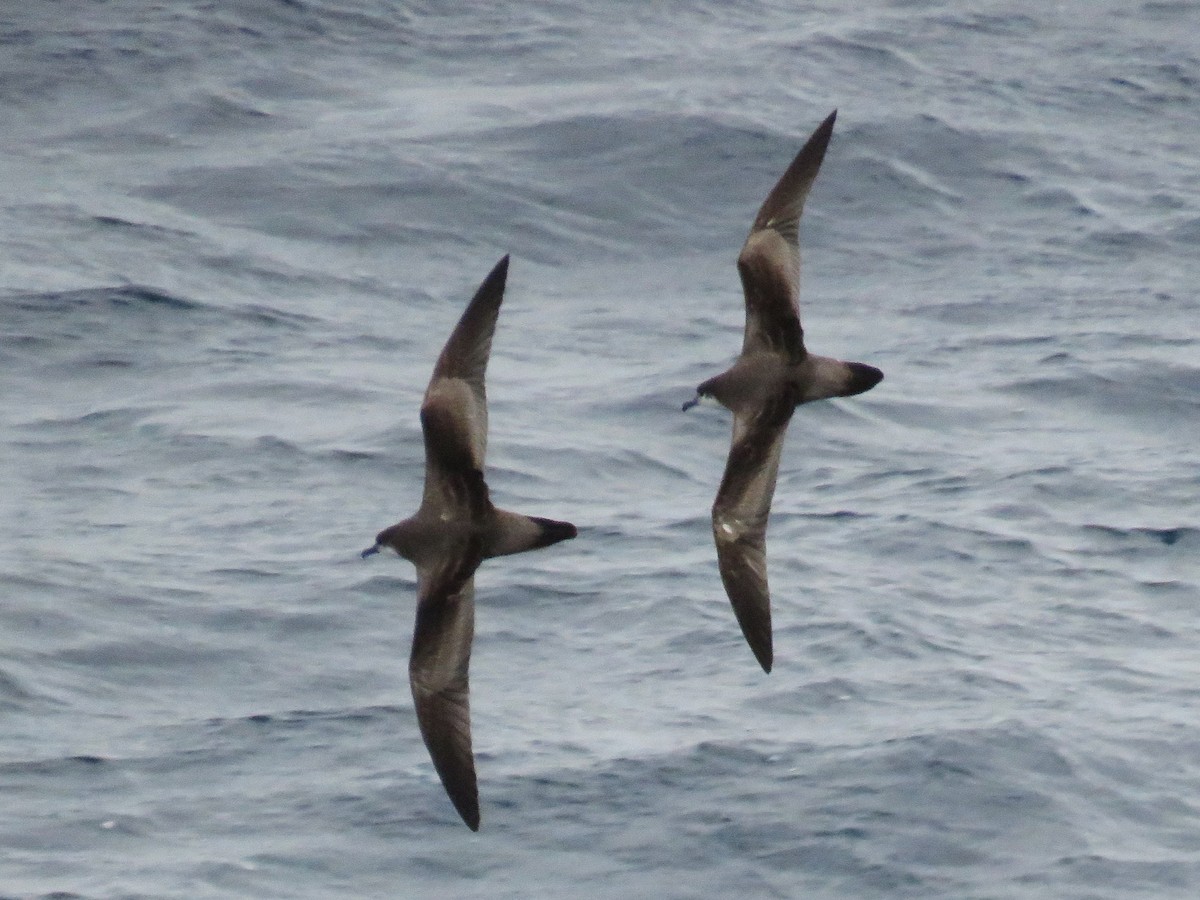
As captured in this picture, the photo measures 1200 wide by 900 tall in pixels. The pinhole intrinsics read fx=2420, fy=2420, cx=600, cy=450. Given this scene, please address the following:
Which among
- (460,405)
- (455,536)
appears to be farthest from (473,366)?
(455,536)

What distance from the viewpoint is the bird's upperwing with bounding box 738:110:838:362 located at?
9375 millimetres

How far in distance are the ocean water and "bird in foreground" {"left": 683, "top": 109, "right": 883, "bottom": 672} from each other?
2.88 m

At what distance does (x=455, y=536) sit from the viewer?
884 cm

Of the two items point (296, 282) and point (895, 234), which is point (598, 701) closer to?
point (296, 282)

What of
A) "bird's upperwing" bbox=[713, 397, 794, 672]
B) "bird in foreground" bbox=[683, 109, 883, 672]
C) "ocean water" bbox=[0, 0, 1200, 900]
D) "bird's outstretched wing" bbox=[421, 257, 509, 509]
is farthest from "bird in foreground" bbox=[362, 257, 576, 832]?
"ocean water" bbox=[0, 0, 1200, 900]

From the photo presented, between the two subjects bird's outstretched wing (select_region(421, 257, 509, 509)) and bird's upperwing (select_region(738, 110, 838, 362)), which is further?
bird's upperwing (select_region(738, 110, 838, 362))

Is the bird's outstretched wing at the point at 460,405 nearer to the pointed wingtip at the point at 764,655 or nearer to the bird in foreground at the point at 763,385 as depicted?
the bird in foreground at the point at 763,385

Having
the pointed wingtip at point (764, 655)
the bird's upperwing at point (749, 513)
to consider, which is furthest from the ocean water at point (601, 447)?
the pointed wingtip at point (764, 655)

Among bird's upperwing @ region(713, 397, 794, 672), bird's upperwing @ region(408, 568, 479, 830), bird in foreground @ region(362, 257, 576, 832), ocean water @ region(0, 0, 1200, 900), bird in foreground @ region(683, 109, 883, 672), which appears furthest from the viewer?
ocean water @ region(0, 0, 1200, 900)

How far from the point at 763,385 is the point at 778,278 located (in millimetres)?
431

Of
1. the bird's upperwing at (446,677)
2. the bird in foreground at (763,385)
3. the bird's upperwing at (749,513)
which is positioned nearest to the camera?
the bird's upperwing at (446,677)

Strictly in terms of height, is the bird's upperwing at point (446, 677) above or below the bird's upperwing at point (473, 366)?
below

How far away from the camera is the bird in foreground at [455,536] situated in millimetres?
8789

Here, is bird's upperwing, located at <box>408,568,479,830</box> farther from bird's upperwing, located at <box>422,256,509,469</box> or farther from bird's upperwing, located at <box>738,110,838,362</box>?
bird's upperwing, located at <box>738,110,838,362</box>
